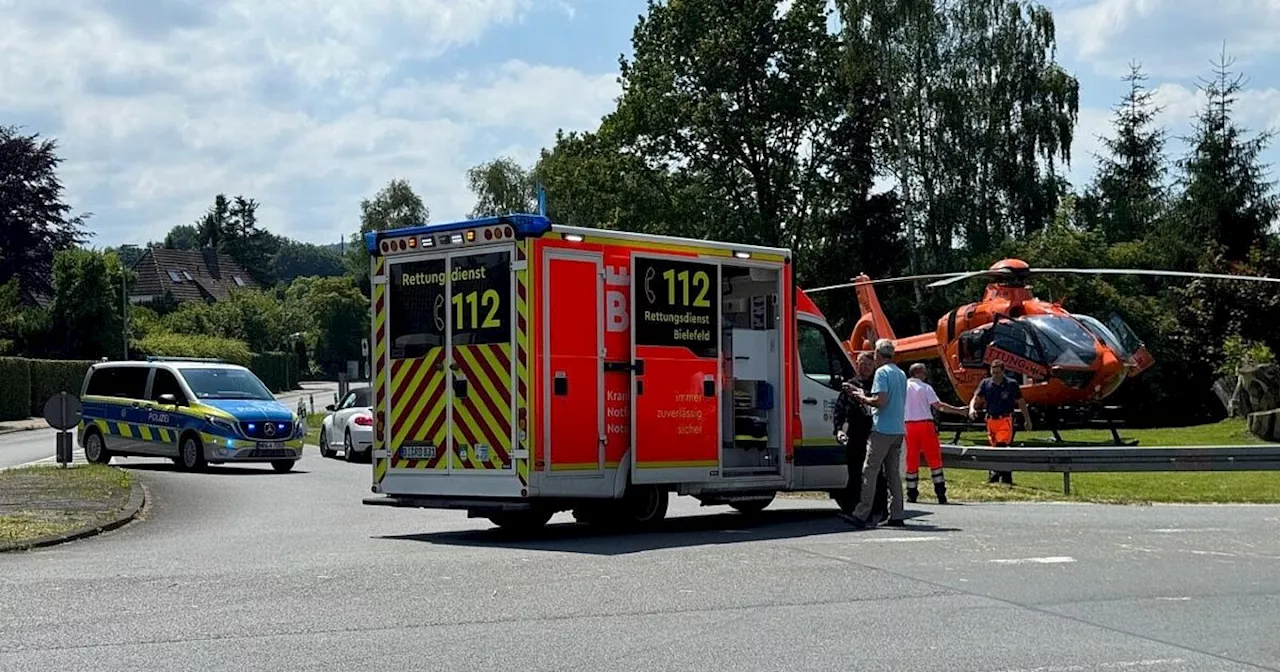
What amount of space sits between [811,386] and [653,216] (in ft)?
125

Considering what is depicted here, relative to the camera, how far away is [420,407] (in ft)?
46.6

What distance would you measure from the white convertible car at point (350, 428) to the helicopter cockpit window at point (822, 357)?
14697 millimetres

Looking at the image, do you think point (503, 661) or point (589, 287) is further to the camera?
point (589, 287)

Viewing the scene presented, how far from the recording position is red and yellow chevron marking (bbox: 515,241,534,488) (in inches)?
519

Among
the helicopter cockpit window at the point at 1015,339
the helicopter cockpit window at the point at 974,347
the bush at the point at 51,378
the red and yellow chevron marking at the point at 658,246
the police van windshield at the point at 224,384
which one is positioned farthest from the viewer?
the bush at the point at 51,378

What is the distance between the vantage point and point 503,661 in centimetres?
775

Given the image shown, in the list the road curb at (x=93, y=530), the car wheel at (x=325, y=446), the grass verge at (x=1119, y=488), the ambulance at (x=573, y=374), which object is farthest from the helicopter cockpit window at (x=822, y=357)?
the car wheel at (x=325, y=446)

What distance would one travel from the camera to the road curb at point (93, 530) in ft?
42.8

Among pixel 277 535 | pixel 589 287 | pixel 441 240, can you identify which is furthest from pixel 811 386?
pixel 277 535

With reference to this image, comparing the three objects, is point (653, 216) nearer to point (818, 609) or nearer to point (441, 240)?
point (441, 240)

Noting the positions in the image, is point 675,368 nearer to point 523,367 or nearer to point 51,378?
point 523,367

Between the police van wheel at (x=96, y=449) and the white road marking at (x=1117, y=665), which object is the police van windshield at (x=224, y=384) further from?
the white road marking at (x=1117, y=665)

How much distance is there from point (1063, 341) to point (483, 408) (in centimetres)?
2358

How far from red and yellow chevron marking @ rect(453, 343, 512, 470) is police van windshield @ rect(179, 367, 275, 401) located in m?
13.2
